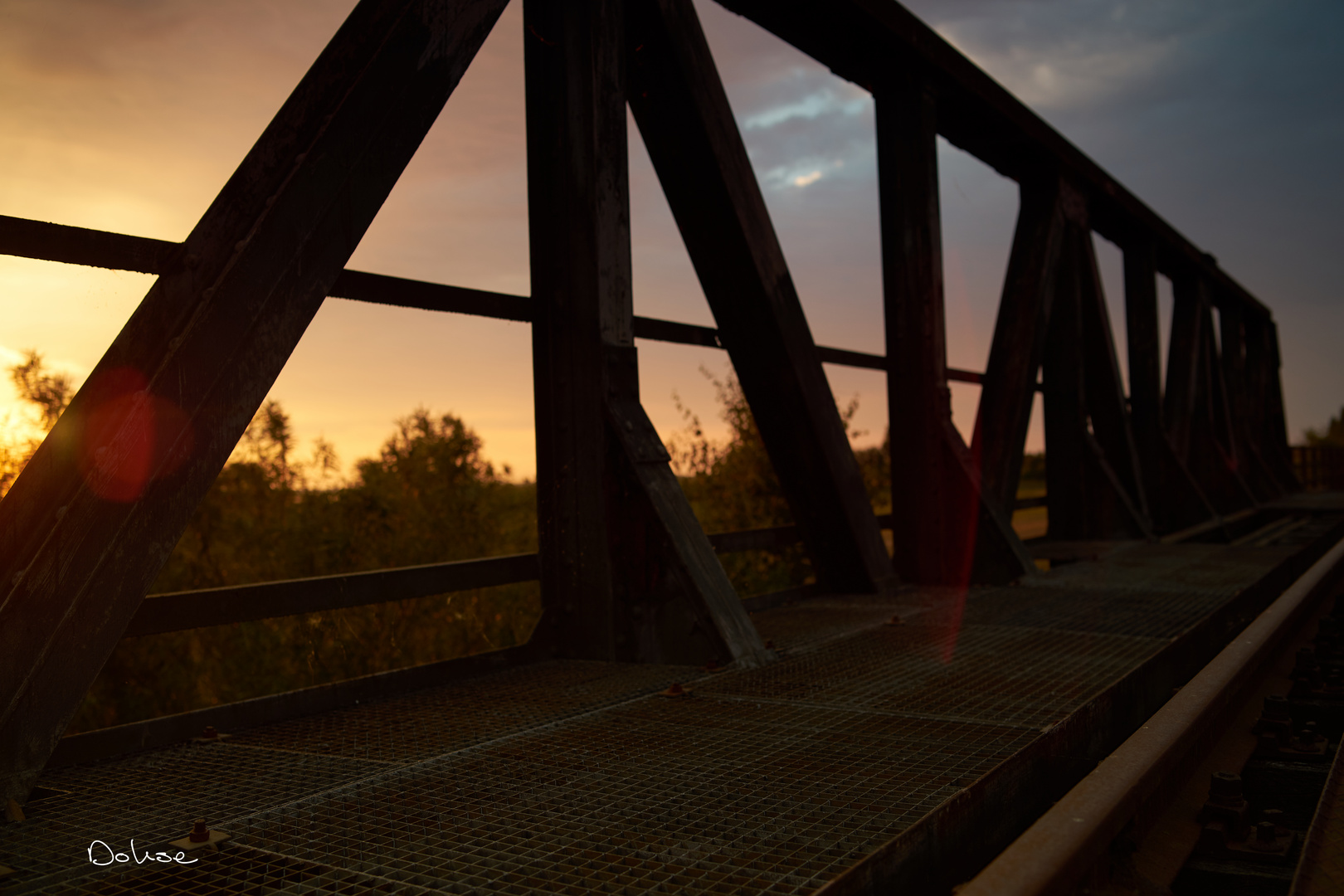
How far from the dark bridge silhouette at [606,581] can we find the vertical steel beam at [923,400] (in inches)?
0.8

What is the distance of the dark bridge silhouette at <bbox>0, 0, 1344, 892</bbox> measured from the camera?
6.56ft

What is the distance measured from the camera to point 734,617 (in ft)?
12.0

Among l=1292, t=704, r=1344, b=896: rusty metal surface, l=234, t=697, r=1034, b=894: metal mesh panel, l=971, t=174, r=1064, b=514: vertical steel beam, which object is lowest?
l=1292, t=704, r=1344, b=896: rusty metal surface

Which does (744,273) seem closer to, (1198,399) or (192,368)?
(192,368)

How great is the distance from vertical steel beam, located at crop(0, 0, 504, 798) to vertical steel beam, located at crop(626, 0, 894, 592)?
132 centimetres

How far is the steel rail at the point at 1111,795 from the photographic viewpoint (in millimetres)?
1444

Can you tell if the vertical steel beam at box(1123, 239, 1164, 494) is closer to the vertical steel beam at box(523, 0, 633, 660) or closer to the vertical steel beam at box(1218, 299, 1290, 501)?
the vertical steel beam at box(1218, 299, 1290, 501)

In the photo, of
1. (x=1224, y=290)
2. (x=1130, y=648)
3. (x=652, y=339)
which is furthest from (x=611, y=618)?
(x=1224, y=290)

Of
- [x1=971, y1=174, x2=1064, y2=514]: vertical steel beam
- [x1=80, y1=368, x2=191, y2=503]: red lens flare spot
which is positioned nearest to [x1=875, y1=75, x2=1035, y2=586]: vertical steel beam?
[x1=971, y1=174, x2=1064, y2=514]: vertical steel beam

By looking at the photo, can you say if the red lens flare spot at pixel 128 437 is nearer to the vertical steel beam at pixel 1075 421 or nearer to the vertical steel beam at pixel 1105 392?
the vertical steel beam at pixel 1075 421

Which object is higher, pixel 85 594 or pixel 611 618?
pixel 85 594

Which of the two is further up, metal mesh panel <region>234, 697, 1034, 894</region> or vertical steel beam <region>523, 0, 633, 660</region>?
vertical steel beam <region>523, 0, 633, 660</region>

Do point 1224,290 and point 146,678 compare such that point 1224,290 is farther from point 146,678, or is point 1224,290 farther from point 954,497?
point 146,678

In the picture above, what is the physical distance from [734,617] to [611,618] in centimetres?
43
